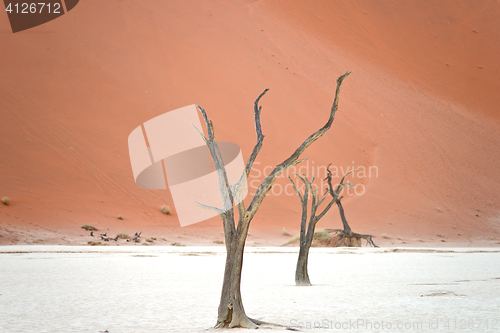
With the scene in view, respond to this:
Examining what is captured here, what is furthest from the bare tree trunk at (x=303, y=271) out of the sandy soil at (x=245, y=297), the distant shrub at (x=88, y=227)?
the distant shrub at (x=88, y=227)

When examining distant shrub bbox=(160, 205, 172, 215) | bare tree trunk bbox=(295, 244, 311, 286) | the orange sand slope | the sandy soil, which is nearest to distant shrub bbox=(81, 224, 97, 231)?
the orange sand slope

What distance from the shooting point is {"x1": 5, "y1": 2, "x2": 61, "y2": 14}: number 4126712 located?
33.5m

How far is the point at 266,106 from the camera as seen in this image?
35031mm

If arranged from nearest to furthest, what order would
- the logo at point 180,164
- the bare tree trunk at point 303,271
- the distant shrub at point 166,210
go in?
the bare tree trunk at point 303,271 < the distant shrub at point 166,210 < the logo at point 180,164

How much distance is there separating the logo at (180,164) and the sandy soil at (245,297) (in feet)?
47.0

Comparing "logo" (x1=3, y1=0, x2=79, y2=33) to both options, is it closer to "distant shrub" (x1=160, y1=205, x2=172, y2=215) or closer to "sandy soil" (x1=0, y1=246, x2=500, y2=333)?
"distant shrub" (x1=160, y1=205, x2=172, y2=215)

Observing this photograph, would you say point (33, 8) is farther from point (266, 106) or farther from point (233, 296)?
point (233, 296)

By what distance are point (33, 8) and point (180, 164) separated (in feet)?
58.1

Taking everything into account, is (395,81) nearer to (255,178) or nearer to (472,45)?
(472,45)

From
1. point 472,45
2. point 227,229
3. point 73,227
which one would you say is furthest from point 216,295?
point 472,45

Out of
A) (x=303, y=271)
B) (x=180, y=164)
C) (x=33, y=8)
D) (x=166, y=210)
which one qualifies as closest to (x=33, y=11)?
(x=33, y=8)

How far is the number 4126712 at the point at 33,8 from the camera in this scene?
33.5 meters

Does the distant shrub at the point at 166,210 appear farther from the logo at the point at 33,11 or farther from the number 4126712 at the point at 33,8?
the number 4126712 at the point at 33,8

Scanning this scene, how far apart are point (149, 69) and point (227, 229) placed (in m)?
30.5
